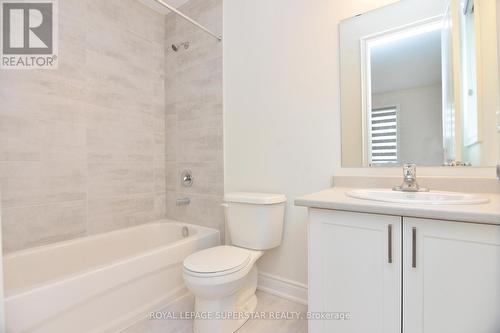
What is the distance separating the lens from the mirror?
47.7 inches

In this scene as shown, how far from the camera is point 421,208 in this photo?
2.89 ft

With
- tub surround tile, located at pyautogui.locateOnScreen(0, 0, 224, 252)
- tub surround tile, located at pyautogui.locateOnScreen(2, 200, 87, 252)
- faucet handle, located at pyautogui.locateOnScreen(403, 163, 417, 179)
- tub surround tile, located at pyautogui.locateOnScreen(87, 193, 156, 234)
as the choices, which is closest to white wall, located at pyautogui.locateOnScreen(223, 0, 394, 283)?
tub surround tile, located at pyautogui.locateOnScreen(0, 0, 224, 252)

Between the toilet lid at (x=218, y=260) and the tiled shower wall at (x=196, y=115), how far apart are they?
59 cm

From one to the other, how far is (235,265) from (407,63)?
4.83ft

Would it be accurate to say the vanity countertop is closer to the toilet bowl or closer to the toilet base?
the toilet bowl

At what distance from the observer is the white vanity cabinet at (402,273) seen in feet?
2.70

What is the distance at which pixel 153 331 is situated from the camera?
57.2 inches

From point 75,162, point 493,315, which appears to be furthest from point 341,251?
point 75,162

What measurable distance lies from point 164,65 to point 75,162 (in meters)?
1.27

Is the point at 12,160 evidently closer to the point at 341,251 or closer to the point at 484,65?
the point at 341,251

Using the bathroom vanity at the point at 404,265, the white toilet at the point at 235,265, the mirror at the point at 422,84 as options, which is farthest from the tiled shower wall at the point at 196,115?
the bathroom vanity at the point at 404,265

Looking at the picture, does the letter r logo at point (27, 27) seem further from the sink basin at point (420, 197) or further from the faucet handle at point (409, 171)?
the faucet handle at point (409, 171)

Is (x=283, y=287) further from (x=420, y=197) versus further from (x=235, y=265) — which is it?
(x=420, y=197)

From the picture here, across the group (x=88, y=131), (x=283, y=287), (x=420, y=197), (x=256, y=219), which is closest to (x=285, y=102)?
(x=256, y=219)
